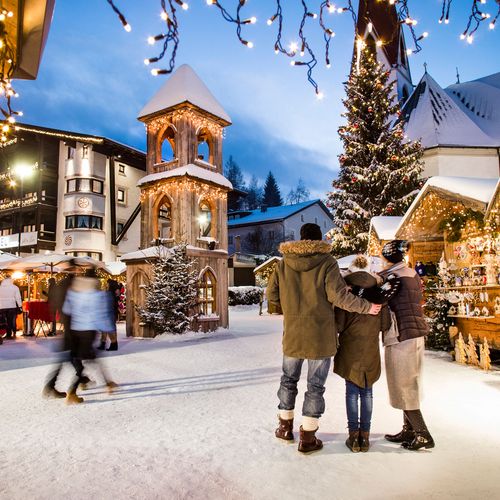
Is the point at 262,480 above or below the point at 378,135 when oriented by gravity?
below

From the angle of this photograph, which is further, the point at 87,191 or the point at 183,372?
the point at 87,191

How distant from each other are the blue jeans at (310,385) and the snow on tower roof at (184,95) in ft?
45.7

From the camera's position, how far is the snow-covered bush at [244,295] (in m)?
33.2

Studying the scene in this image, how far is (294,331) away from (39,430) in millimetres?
3050

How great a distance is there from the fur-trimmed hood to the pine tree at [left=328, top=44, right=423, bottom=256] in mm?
17636

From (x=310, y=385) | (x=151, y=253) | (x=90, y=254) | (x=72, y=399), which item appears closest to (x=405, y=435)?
(x=310, y=385)

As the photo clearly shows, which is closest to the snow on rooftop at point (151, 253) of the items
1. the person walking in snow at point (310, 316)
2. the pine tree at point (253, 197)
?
the person walking in snow at point (310, 316)

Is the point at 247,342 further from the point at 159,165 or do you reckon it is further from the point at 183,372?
the point at 159,165

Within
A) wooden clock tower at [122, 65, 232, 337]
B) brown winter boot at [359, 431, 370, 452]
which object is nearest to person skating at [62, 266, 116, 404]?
brown winter boot at [359, 431, 370, 452]

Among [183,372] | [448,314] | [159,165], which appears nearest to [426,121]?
[159,165]

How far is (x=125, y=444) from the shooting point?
416 cm

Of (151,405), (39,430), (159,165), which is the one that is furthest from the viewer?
(159,165)

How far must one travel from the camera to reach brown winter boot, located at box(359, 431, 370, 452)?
391 cm

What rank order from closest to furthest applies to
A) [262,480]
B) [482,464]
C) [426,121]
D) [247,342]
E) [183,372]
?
[262,480] < [482,464] < [183,372] < [247,342] < [426,121]
